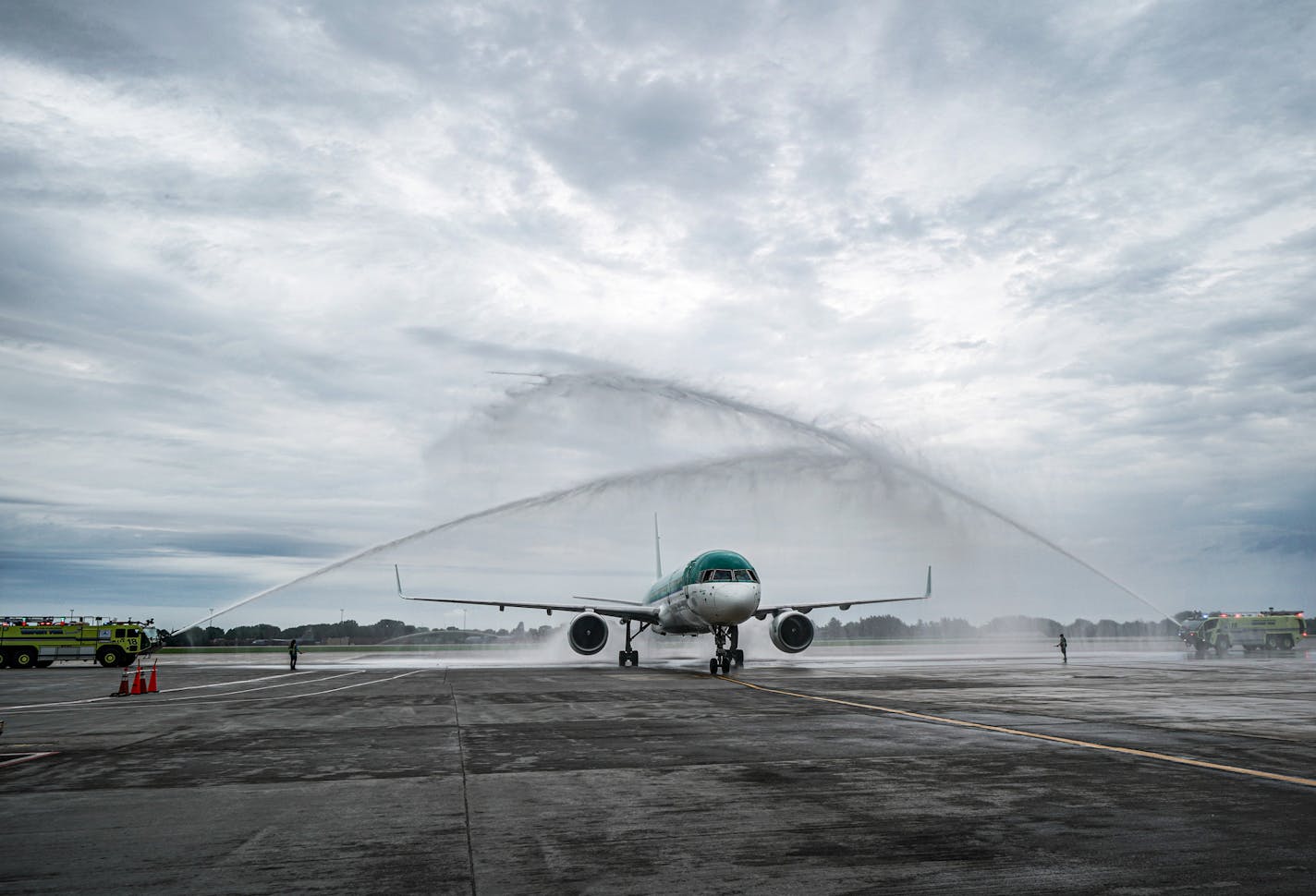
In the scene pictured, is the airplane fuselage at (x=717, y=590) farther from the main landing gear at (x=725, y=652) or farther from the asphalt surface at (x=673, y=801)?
the asphalt surface at (x=673, y=801)

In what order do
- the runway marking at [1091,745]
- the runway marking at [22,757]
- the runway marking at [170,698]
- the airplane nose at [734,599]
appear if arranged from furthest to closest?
the airplane nose at [734,599]
the runway marking at [170,698]
the runway marking at [22,757]
the runway marking at [1091,745]

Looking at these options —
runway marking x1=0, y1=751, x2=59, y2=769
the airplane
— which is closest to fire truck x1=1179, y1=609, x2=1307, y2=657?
the airplane

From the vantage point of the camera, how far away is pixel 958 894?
18.2ft

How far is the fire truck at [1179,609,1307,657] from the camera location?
54.6 metres

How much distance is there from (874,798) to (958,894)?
3208 millimetres

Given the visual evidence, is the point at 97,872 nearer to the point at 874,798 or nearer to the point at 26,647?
the point at 874,798

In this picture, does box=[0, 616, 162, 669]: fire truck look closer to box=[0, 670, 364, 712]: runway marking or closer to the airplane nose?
box=[0, 670, 364, 712]: runway marking

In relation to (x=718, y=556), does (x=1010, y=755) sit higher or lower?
lower

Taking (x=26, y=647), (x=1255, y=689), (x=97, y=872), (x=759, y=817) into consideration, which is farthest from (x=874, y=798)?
(x=26, y=647)

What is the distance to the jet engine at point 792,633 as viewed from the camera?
38250 millimetres

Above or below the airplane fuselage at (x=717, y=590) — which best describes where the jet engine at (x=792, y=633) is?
below

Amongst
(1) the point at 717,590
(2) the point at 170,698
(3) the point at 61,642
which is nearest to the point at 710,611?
(1) the point at 717,590

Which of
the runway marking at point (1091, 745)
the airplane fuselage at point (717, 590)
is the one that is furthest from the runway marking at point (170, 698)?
the runway marking at point (1091, 745)

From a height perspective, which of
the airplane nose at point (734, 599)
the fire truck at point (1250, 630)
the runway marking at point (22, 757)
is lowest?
the fire truck at point (1250, 630)
